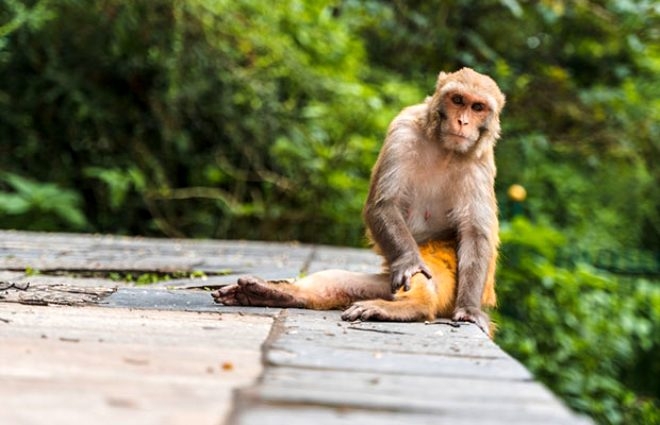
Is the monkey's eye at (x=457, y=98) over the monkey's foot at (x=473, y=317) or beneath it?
over

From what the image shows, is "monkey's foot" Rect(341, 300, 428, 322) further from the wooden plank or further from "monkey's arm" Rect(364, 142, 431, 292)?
the wooden plank

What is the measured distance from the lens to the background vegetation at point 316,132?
330 inches

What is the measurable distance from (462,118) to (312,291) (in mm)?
1061

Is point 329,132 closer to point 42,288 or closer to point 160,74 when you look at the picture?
point 160,74

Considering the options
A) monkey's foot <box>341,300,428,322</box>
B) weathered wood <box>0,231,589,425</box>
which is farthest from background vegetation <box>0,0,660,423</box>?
weathered wood <box>0,231,589,425</box>

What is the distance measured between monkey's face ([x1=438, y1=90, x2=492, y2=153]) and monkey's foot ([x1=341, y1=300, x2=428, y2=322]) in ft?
3.02

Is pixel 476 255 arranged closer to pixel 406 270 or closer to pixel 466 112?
pixel 406 270

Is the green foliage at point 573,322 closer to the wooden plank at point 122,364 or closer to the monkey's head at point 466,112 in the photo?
Result: the monkey's head at point 466,112

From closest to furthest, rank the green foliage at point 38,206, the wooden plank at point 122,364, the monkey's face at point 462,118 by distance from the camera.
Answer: the wooden plank at point 122,364
the monkey's face at point 462,118
the green foliage at point 38,206

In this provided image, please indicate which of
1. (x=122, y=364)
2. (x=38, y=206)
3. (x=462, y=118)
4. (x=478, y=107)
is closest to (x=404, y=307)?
(x=462, y=118)

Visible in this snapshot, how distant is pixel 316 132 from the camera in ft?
33.0

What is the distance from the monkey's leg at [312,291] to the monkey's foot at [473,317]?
14.1 inches

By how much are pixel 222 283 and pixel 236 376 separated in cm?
248

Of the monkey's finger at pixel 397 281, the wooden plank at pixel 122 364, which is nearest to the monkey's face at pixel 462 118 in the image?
the monkey's finger at pixel 397 281
